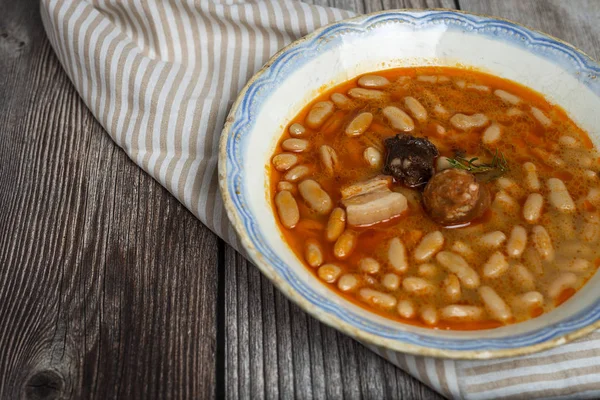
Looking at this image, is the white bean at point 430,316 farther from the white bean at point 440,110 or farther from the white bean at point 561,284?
the white bean at point 440,110

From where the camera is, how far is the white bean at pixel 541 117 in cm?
302

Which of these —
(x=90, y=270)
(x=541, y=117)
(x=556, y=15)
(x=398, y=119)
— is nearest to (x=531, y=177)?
(x=541, y=117)

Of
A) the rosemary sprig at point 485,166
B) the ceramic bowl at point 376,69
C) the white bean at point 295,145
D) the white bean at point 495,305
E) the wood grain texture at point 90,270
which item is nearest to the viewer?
the ceramic bowl at point 376,69

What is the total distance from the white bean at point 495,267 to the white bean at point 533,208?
240mm

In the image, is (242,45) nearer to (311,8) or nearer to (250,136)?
(311,8)

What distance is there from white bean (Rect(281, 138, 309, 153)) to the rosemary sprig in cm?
61

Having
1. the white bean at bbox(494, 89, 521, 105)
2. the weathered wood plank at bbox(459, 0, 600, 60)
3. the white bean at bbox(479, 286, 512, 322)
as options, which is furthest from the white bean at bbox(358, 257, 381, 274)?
the weathered wood plank at bbox(459, 0, 600, 60)

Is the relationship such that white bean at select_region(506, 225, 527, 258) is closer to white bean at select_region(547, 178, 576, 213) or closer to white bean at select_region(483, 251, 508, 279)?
white bean at select_region(483, 251, 508, 279)

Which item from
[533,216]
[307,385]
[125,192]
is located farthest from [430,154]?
[125,192]

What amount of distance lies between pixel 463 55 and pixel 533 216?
984mm

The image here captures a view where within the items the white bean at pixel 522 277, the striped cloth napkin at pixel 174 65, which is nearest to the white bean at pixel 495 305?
the white bean at pixel 522 277

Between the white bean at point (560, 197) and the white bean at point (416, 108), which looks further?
the white bean at point (416, 108)

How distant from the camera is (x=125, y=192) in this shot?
3156 mm

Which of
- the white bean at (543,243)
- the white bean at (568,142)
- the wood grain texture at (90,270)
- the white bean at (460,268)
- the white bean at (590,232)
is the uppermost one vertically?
the white bean at (568,142)
